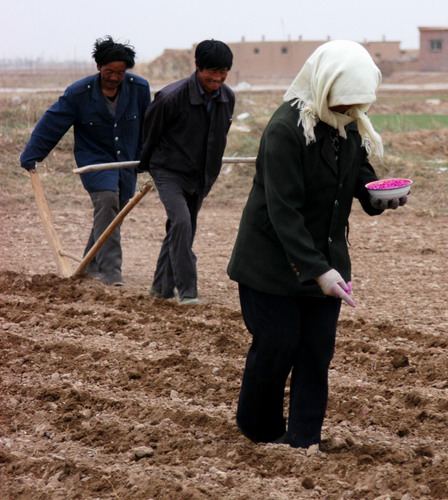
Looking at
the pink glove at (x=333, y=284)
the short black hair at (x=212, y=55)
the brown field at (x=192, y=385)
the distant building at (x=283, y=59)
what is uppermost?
the short black hair at (x=212, y=55)

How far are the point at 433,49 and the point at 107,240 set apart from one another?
2021 inches

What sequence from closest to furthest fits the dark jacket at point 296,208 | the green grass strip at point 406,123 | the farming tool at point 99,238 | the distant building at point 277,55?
the dark jacket at point 296,208
the farming tool at point 99,238
the green grass strip at point 406,123
the distant building at point 277,55

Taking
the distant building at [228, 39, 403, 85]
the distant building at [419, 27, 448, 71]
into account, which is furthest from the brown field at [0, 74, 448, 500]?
the distant building at [228, 39, 403, 85]

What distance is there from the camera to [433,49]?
56.2 metres

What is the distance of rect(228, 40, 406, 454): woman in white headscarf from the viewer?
377 centimetres

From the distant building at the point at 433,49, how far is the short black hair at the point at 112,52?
50.9 metres

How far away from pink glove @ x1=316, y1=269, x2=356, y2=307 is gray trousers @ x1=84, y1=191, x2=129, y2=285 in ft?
12.8

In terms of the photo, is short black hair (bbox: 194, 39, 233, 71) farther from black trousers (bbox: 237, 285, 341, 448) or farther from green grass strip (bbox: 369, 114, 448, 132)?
green grass strip (bbox: 369, 114, 448, 132)

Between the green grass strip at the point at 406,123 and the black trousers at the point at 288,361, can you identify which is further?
the green grass strip at the point at 406,123

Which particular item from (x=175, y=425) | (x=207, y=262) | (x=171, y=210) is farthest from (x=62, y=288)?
(x=175, y=425)

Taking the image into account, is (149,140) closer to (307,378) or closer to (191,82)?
(191,82)

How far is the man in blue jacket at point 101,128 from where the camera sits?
24.0 ft

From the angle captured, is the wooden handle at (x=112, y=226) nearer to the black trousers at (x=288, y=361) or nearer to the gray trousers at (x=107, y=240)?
the gray trousers at (x=107, y=240)

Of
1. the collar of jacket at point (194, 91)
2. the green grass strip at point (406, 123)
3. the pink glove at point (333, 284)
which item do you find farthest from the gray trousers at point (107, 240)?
the green grass strip at point (406, 123)
